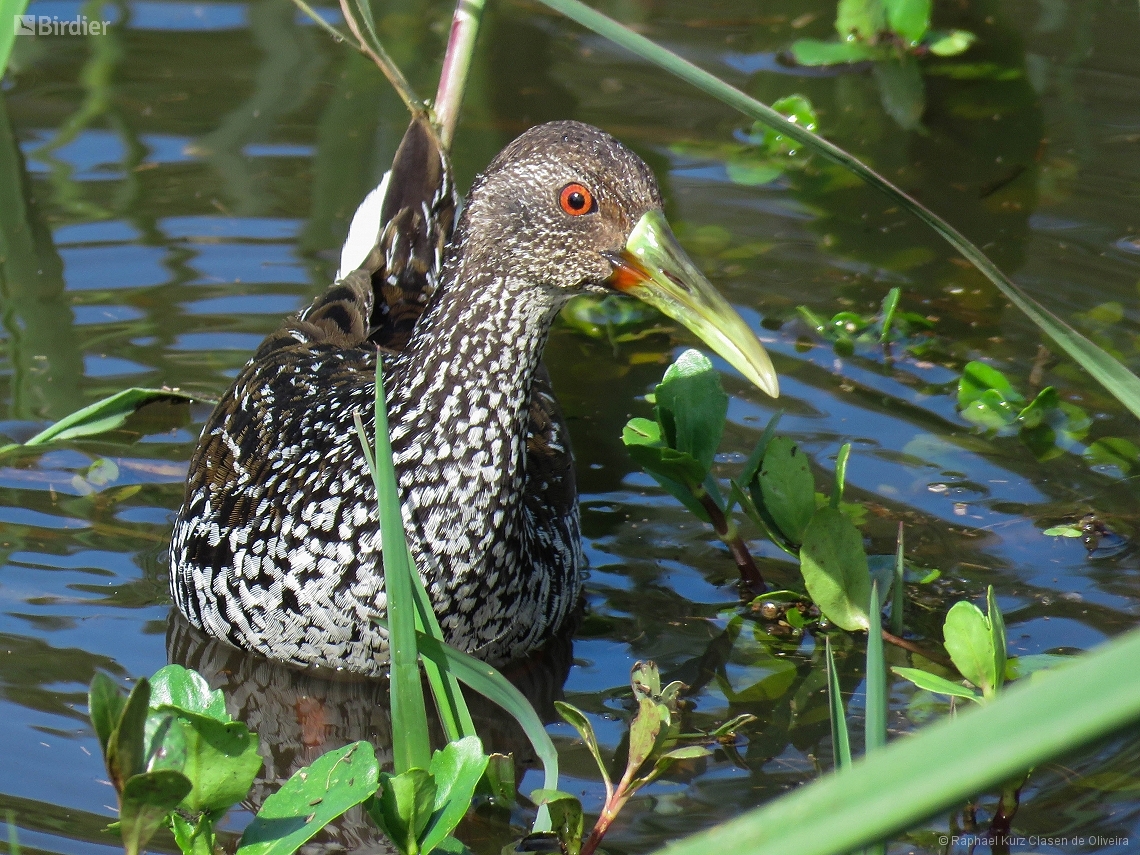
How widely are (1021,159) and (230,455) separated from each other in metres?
4.48

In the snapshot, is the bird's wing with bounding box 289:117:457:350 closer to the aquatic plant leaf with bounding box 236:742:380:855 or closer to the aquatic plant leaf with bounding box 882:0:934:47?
the aquatic plant leaf with bounding box 236:742:380:855

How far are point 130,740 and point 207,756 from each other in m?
0.36

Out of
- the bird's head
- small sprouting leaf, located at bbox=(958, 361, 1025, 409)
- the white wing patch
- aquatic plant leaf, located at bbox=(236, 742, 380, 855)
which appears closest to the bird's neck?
the bird's head

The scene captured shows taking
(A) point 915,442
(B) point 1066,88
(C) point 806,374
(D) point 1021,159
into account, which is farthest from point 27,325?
(B) point 1066,88

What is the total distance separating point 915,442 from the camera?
5.13 meters

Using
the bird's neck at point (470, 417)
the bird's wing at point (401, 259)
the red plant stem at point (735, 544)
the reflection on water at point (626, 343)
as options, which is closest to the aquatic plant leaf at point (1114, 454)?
the reflection on water at point (626, 343)

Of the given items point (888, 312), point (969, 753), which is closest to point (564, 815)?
point (969, 753)

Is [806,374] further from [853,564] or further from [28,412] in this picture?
[28,412]

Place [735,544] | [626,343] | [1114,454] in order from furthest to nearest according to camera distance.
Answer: [626,343]
[1114,454]
[735,544]

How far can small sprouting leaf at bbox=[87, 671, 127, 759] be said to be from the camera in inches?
89.3

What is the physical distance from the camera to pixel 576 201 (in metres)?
3.74

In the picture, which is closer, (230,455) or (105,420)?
(230,455)

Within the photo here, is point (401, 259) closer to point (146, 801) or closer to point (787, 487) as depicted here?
point (787, 487)

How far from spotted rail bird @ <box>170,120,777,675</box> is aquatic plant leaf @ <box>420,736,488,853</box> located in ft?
2.97
